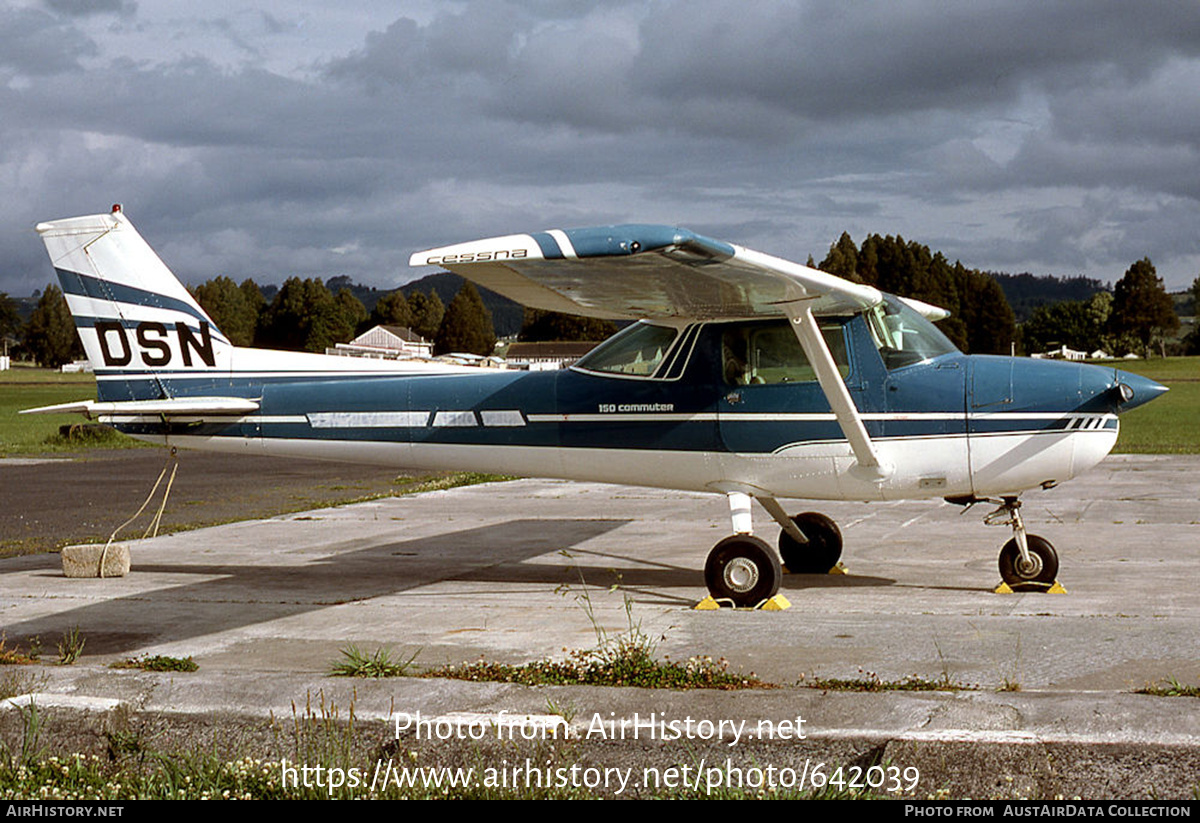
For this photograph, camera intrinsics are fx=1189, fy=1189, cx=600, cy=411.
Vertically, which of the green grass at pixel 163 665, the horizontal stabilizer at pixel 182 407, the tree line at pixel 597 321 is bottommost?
the green grass at pixel 163 665

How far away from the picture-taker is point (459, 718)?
458 centimetres

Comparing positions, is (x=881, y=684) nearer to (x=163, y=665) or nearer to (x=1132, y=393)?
(x=163, y=665)

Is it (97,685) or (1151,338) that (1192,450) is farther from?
(1151,338)

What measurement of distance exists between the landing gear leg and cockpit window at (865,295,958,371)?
1680 millimetres

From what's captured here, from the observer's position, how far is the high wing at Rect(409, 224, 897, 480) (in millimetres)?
6227

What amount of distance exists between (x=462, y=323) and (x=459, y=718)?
139 meters

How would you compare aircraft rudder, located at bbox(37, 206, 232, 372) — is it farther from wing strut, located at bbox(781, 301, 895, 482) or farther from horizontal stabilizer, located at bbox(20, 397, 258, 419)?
wing strut, located at bbox(781, 301, 895, 482)

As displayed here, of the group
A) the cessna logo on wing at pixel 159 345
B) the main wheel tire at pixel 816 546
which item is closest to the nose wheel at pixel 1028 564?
the main wheel tire at pixel 816 546

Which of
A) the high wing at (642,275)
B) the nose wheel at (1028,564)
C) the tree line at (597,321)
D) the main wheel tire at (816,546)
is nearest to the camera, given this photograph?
the high wing at (642,275)

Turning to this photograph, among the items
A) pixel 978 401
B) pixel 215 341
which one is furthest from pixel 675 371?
pixel 215 341

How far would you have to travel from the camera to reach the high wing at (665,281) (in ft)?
20.4

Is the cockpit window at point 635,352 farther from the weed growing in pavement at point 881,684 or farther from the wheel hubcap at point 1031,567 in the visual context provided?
the weed growing in pavement at point 881,684

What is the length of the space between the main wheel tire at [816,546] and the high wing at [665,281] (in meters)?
1.47

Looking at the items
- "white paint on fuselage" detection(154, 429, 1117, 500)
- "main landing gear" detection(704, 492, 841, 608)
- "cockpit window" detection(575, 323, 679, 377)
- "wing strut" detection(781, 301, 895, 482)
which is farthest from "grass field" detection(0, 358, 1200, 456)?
"wing strut" detection(781, 301, 895, 482)
